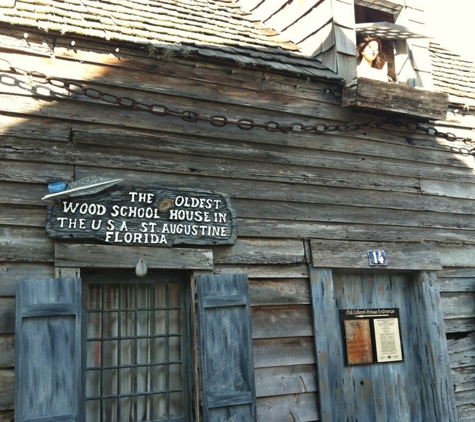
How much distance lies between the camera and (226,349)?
4719 millimetres

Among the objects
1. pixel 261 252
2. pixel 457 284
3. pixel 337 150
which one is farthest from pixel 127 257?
pixel 457 284

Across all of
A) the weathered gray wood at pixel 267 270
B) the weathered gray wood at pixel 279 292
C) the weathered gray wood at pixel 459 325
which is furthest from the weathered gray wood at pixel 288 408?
the weathered gray wood at pixel 459 325

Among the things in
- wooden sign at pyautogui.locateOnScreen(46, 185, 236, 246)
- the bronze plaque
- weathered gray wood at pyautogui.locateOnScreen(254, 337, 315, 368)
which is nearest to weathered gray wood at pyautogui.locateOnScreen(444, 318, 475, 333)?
the bronze plaque

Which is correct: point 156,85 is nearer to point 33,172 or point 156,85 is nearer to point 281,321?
point 33,172

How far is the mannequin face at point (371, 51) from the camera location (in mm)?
6664

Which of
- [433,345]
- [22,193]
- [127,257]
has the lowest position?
[433,345]

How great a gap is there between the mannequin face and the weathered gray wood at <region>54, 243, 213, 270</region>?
3.33 metres

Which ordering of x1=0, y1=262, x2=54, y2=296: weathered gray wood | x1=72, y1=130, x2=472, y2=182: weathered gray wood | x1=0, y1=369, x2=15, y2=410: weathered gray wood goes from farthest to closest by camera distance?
x1=72, y1=130, x2=472, y2=182: weathered gray wood → x1=0, y1=262, x2=54, y2=296: weathered gray wood → x1=0, y1=369, x2=15, y2=410: weathered gray wood

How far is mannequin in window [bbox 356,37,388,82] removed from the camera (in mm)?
6660

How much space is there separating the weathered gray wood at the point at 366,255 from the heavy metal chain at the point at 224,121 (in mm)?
1247

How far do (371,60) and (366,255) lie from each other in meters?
2.47

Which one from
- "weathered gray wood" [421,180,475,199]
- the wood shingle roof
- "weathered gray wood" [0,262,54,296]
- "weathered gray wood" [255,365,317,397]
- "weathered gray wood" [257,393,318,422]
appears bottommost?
"weathered gray wood" [257,393,318,422]

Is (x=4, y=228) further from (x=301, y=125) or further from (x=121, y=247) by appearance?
(x=301, y=125)

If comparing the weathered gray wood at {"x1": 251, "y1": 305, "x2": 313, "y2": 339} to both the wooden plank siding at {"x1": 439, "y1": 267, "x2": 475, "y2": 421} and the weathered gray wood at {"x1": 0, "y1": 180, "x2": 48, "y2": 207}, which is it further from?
the weathered gray wood at {"x1": 0, "y1": 180, "x2": 48, "y2": 207}
